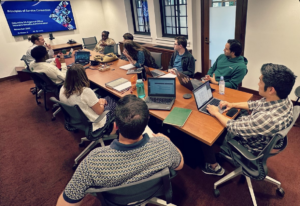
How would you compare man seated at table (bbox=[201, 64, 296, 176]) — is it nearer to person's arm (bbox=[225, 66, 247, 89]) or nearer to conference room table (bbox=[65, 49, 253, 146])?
conference room table (bbox=[65, 49, 253, 146])

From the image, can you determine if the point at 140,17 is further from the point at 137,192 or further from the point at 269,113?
the point at 137,192

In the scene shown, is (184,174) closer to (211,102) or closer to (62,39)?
(211,102)

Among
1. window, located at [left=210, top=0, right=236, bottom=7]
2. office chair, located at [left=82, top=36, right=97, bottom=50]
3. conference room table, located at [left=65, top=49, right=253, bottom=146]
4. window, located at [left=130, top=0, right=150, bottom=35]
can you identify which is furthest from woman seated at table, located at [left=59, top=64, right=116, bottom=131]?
window, located at [left=130, top=0, right=150, bottom=35]

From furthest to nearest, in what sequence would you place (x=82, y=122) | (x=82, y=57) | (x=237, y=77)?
(x=82, y=57) → (x=237, y=77) → (x=82, y=122)

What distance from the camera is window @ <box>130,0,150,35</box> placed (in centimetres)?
560

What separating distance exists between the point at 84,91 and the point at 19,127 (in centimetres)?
204

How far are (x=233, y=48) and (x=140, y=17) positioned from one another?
4395mm

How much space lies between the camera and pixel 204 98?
183 cm

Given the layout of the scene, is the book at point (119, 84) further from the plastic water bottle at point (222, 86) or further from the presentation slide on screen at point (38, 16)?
the presentation slide on screen at point (38, 16)

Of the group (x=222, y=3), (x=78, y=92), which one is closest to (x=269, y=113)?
(x=78, y=92)

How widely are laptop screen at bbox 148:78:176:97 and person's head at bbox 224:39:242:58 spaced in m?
0.88

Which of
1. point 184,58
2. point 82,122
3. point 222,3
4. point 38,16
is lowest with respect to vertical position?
point 82,122

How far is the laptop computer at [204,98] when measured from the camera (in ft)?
5.65

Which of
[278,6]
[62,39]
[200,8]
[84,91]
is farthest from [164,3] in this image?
[84,91]
